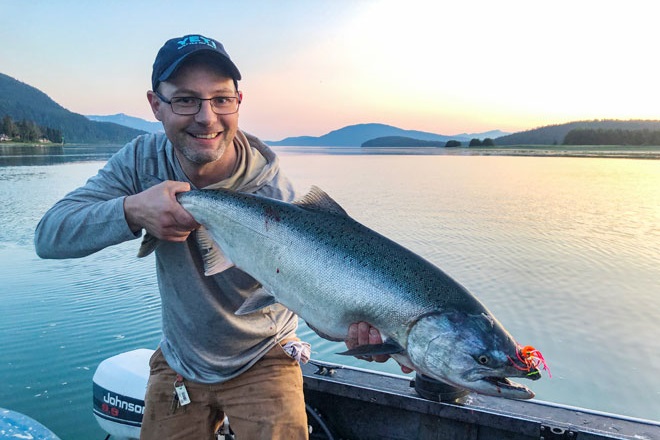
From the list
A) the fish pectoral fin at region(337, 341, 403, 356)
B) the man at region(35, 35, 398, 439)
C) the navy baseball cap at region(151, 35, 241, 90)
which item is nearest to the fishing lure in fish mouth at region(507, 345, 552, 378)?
the fish pectoral fin at region(337, 341, 403, 356)

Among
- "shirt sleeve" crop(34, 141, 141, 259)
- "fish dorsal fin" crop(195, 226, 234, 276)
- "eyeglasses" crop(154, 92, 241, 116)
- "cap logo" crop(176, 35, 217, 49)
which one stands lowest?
"fish dorsal fin" crop(195, 226, 234, 276)

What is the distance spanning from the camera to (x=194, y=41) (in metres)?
2.98

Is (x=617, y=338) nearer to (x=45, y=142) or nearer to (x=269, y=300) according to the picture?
(x=269, y=300)

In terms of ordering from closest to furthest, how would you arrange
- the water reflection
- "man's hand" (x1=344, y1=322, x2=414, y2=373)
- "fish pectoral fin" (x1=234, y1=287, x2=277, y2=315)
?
"man's hand" (x1=344, y1=322, x2=414, y2=373)
"fish pectoral fin" (x1=234, y1=287, x2=277, y2=315)
the water reflection

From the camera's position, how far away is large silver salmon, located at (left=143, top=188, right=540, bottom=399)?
2.28 m

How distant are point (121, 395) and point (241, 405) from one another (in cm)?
173

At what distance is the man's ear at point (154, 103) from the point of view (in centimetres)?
309

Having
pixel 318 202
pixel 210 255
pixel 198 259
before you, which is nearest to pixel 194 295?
pixel 198 259

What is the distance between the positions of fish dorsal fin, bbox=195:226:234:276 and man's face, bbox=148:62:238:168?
0.50 metres

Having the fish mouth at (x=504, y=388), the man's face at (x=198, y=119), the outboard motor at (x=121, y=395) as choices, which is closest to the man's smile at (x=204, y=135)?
the man's face at (x=198, y=119)

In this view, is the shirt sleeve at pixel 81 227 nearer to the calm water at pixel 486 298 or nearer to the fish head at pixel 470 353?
the fish head at pixel 470 353

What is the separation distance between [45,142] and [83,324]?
146 m

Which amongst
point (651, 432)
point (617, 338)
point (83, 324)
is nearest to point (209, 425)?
point (651, 432)

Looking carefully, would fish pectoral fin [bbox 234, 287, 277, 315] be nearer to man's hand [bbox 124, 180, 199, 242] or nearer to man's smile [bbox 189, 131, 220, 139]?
man's hand [bbox 124, 180, 199, 242]
